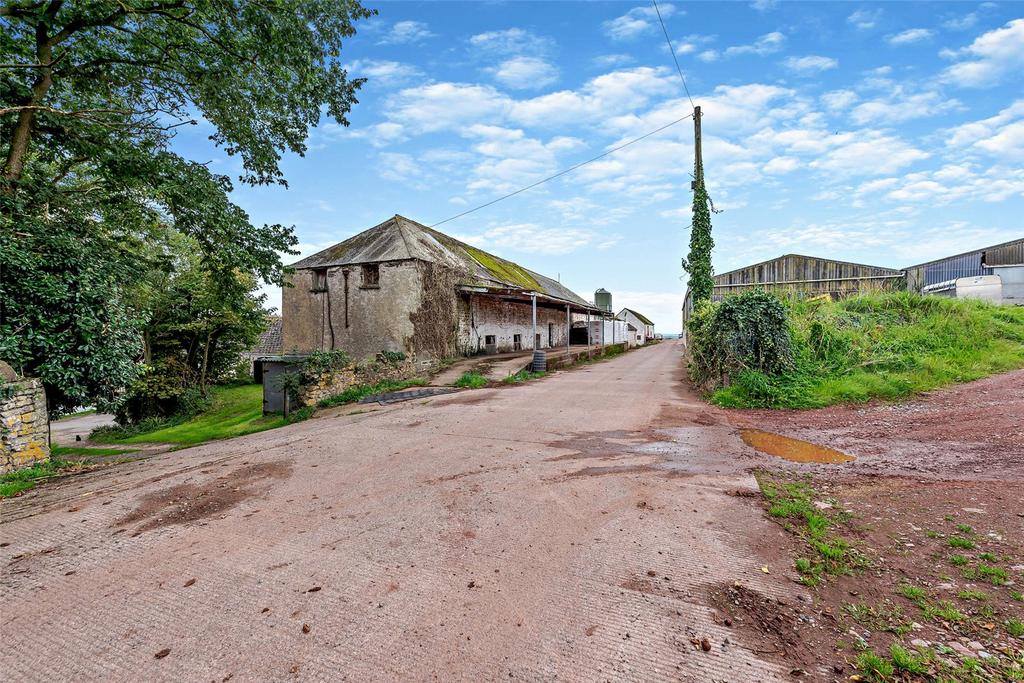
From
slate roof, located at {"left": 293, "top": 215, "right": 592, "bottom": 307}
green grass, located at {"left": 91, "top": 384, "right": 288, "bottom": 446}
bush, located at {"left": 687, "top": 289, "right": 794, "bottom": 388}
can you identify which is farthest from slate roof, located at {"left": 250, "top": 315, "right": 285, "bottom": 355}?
bush, located at {"left": 687, "top": 289, "right": 794, "bottom": 388}

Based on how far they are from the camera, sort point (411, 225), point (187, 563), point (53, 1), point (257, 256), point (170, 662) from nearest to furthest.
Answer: point (170, 662) → point (187, 563) → point (53, 1) → point (257, 256) → point (411, 225)

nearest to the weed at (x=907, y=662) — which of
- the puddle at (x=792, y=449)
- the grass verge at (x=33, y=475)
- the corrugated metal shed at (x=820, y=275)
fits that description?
the puddle at (x=792, y=449)

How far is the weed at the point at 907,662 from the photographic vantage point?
81.4 inches

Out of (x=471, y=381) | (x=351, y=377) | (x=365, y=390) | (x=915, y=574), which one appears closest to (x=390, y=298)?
(x=351, y=377)

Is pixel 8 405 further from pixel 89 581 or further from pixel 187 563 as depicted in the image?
pixel 187 563

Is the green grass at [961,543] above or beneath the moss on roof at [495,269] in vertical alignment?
beneath

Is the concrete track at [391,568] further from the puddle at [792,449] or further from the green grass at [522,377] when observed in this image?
the green grass at [522,377]

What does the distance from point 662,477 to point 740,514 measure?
112 cm

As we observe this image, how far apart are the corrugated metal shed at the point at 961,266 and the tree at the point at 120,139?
28727mm

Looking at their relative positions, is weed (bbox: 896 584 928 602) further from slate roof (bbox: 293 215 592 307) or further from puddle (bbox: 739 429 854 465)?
slate roof (bbox: 293 215 592 307)

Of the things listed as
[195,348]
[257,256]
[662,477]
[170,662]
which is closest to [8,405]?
[257,256]

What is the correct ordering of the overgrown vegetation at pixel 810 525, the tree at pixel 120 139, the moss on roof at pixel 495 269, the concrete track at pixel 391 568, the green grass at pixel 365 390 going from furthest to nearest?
the moss on roof at pixel 495 269 → the green grass at pixel 365 390 → the tree at pixel 120 139 → the overgrown vegetation at pixel 810 525 → the concrete track at pixel 391 568

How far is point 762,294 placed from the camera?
34.5ft

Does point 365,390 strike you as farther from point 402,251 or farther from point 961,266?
point 961,266
